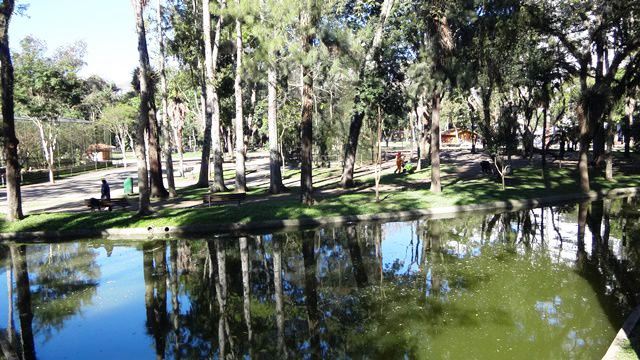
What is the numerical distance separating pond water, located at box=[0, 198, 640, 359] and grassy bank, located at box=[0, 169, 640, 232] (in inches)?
72.1

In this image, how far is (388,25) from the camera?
27094 mm

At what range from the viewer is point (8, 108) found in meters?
19.4

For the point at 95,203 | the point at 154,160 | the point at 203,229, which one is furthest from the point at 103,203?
the point at 203,229

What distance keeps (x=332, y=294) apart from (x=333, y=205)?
33.1 ft

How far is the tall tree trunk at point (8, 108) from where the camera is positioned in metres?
19.2

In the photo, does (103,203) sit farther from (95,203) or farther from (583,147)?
(583,147)

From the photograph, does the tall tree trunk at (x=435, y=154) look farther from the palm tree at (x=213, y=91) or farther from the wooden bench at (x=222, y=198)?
the palm tree at (x=213, y=91)

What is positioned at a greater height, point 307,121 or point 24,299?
point 307,121

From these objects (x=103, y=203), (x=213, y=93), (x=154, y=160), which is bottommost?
(x=103, y=203)

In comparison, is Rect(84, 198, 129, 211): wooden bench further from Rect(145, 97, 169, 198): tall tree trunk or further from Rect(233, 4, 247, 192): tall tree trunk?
Rect(233, 4, 247, 192): tall tree trunk

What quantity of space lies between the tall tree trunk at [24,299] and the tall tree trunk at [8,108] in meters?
3.17

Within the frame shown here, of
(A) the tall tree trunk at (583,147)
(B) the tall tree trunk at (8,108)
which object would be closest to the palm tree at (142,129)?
(B) the tall tree trunk at (8,108)

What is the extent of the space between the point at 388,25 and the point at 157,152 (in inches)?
559

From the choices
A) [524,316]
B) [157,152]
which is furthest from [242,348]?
[157,152]
